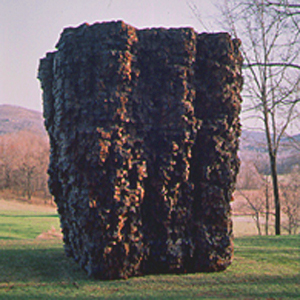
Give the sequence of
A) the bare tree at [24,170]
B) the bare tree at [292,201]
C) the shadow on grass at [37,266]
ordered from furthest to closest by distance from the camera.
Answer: the bare tree at [24,170] < the bare tree at [292,201] < the shadow on grass at [37,266]

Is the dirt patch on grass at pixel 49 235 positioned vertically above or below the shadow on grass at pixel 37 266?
below

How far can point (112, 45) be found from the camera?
506 centimetres

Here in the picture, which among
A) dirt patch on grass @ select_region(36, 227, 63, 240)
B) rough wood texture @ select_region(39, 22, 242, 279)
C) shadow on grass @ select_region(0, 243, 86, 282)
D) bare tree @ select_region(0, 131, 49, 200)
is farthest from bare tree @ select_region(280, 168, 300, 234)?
bare tree @ select_region(0, 131, 49, 200)

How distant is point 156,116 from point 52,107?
1962 mm

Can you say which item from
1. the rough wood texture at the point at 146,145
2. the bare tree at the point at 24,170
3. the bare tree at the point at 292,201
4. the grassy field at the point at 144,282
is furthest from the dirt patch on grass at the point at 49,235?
the bare tree at the point at 24,170

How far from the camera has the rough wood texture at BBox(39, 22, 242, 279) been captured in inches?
195

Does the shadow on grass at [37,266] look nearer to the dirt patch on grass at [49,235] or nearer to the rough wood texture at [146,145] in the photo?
the rough wood texture at [146,145]

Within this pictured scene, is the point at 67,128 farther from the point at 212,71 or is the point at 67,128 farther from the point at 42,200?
the point at 42,200

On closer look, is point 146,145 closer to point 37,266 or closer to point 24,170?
point 37,266

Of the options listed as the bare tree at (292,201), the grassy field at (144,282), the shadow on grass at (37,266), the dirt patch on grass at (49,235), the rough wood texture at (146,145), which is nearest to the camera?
the grassy field at (144,282)

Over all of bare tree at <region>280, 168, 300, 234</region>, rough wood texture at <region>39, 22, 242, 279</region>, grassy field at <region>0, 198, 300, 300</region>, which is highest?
rough wood texture at <region>39, 22, 242, 279</region>

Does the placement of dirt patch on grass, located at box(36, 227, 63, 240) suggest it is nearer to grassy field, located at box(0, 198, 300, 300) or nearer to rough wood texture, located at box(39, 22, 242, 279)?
grassy field, located at box(0, 198, 300, 300)

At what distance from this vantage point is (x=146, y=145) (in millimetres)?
5336

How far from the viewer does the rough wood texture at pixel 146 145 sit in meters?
4.96
